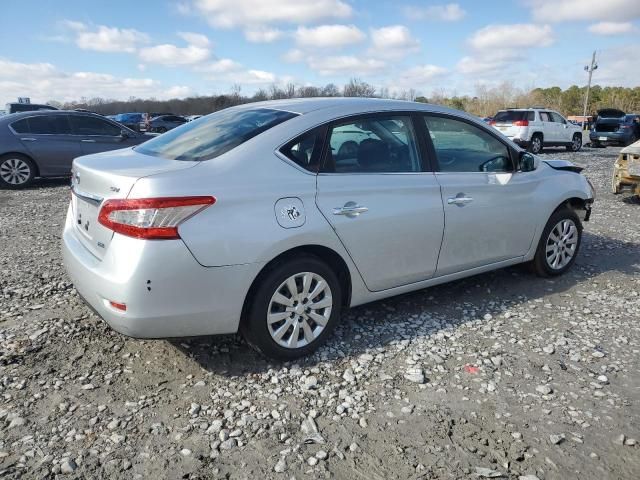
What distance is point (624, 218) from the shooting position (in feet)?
26.3

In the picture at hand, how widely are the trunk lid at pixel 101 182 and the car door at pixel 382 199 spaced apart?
0.97 m

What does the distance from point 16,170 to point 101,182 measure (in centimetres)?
865

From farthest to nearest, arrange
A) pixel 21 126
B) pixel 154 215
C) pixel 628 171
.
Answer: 1. pixel 21 126
2. pixel 628 171
3. pixel 154 215

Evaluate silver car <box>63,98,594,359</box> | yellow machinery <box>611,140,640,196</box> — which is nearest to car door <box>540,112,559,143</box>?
yellow machinery <box>611,140,640,196</box>

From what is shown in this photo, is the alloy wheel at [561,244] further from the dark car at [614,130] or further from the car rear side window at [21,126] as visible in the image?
the dark car at [614,130]

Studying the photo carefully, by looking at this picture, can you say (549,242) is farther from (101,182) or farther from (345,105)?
(101,182)

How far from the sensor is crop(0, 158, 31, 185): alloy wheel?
10.1 m

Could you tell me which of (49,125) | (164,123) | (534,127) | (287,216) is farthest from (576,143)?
(164,123)

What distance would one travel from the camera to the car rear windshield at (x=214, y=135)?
3.28 metres

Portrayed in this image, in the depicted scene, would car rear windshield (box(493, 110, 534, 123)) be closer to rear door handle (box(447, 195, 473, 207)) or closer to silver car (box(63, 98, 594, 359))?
→ silver car (box(63, 98, 594, 359))

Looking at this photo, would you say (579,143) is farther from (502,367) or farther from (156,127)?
(156,127)

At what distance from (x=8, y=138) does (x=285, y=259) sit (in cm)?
912

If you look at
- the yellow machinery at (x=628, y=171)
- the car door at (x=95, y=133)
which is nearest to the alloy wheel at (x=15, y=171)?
the car door at (x=95, y=133)

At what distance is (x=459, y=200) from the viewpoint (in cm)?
400
